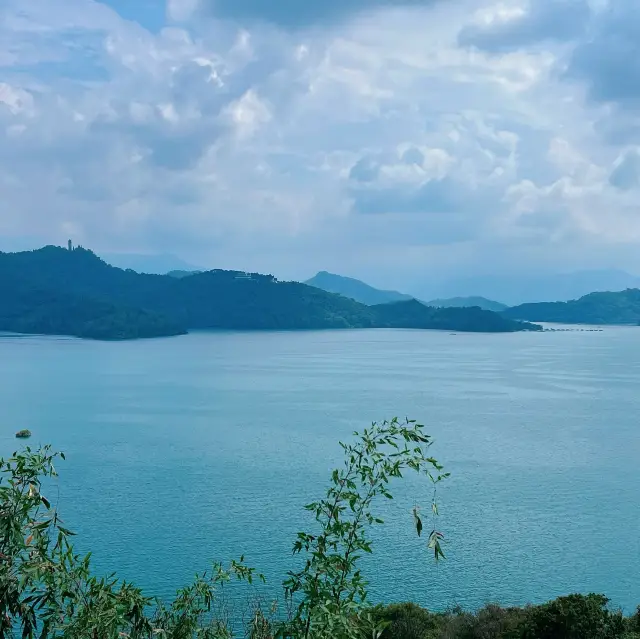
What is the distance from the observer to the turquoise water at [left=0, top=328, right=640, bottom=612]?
21.6 metres

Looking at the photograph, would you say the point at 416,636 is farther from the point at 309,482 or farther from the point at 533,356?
the point at 533,356

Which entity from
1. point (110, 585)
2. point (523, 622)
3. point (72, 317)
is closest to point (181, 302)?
point (72, 317)

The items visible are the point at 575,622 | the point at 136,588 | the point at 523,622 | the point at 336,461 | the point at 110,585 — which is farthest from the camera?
the point at 336,461

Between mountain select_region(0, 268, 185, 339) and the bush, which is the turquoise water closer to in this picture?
the bush

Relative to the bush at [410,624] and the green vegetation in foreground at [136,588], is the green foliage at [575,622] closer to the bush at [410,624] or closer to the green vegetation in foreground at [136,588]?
the bush at [410,624]

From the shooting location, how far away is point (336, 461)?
34781 millimetres

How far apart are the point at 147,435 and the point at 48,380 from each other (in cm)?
3116

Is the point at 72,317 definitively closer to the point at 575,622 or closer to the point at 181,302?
the point at 181,302

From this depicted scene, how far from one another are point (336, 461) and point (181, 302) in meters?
140

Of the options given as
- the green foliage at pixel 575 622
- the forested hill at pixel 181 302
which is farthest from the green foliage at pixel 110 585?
the forested hill at pixel 181 302

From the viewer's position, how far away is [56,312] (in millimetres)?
143000

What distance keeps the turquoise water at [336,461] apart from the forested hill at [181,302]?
2541 inches

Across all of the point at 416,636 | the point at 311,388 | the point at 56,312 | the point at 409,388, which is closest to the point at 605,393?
the point at 409,388

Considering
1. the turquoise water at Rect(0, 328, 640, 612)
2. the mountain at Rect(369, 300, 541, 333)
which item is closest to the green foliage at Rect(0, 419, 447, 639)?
the turquoise water at Rect(0, 328, 640, 612)
